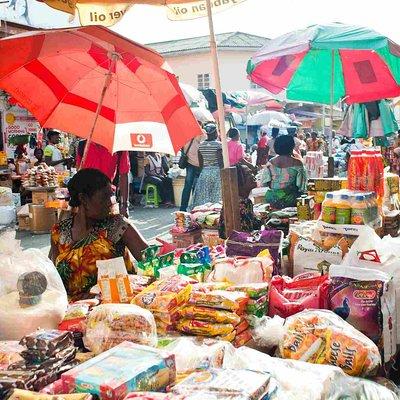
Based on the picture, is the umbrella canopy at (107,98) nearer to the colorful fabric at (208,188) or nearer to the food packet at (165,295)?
the food packet at (165,295)

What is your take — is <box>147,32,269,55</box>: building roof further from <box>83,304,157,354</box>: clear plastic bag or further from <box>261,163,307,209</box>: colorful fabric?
<box>83,304,157,354</box>: clear plastic bag

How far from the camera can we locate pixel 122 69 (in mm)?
3844

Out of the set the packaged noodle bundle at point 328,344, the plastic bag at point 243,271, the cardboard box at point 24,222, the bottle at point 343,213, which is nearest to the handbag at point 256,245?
the plastic bag at point 243,271

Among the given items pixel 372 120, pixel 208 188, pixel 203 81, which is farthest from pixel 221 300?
pixel 203 81

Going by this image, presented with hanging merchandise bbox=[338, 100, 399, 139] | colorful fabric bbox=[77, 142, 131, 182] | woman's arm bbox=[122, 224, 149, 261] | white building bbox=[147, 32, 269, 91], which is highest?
white building bbox=[147, 32, 269, 91]

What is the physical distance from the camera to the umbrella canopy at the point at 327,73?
578 centimetres

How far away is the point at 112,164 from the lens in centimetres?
695

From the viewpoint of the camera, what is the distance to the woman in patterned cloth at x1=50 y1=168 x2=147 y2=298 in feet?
10.8

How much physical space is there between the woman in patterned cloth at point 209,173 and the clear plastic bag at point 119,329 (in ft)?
22.9

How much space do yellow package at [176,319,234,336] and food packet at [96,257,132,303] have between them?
36 cm

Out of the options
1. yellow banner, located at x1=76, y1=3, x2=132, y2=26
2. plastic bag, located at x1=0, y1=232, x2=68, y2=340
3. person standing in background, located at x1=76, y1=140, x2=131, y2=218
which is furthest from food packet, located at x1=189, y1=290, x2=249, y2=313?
person standing in background, located at x1=76, y1=140, x2=131, y2=218

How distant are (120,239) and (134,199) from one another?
369 inches

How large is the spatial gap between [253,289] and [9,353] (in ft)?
3.52

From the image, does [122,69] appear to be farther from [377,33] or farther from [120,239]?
[377,33]
